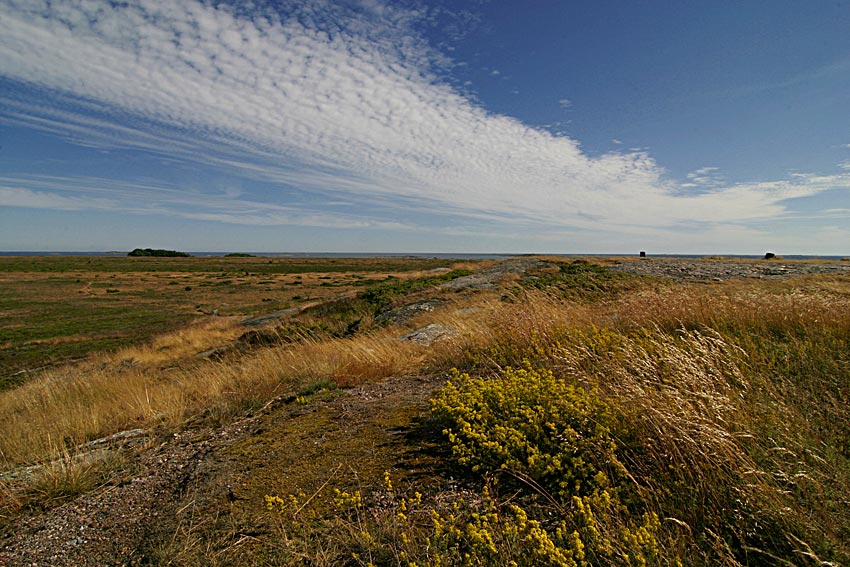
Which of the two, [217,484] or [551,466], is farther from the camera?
[217,484]

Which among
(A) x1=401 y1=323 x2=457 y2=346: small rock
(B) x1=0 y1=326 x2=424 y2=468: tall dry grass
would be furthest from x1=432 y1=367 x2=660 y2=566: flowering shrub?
(A) x1=401 y1=323 x2=457 y2=346: small rock

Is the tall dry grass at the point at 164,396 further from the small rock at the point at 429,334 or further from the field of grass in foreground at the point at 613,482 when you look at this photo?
the small rock at the point at 429,334

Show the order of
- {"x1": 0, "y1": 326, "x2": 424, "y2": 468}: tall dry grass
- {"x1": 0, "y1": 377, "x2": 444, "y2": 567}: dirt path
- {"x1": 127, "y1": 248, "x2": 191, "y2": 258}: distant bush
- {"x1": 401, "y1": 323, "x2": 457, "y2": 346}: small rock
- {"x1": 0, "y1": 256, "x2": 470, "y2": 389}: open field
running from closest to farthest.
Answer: {"x1": 0, "y1": 377, "x2": 444, "y2": 567}: dirt path, {"x1": 0, "y1": 326, "x2": 424, "y2": 468}: tall dry grass, {"x1": 401, "y1": 323, "x2": 457, "y2": 346}: small rock, {"x1": 0, "y1": 256, "x2": 470, "y2": 389}: open field, {"x1": 127, "y1": 248, "x2": 191, "y2": 258}: distant bush

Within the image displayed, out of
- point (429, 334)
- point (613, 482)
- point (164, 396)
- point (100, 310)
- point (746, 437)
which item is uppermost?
point (746, 437)

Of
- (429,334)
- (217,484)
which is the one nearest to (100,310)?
(429,334)

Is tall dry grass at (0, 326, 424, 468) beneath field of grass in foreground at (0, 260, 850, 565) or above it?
beneath

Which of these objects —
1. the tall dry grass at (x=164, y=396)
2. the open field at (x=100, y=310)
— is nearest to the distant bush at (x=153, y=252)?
the open field at (x=100, y=310)

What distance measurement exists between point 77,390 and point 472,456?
7.92m

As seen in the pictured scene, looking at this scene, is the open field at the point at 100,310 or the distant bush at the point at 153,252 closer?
the open field at the point at 100,310

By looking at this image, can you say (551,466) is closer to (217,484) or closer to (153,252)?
(217,484)

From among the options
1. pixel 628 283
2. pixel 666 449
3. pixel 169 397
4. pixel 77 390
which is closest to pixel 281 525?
pixel 666 449

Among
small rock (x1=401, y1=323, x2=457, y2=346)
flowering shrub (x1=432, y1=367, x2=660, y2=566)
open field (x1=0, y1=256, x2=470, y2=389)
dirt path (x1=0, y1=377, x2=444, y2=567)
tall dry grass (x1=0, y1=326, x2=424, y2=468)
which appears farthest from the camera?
open field (x1=0, y1=256, x2=470, y2=389)

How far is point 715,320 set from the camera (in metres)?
5.25

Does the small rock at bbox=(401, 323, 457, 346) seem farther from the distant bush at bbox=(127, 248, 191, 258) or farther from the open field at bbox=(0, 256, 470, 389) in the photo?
the distant bush at bbox=(127, 248, 191, 258)
